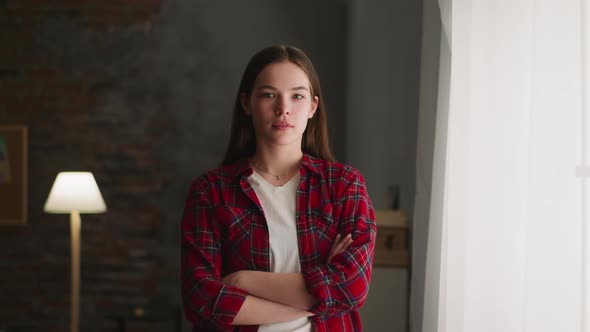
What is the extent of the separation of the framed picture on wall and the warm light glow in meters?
0.97

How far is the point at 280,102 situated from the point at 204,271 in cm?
43

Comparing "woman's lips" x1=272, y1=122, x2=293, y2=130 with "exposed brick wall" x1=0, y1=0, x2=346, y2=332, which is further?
"exposed brick wall" x1=0, y1=0, x2=346, y2=332

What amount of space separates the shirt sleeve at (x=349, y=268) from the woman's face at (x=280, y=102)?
21 centimetres


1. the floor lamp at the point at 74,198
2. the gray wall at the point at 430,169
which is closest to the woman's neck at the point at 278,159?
the gray wall at the point at 430,169

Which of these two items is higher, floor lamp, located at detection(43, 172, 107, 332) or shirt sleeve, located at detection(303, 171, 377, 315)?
shirt sleeve, located at detection(303, 171, 377, 315)

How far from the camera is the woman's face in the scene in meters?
1.55

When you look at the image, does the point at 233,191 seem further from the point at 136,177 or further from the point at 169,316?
the point at 136,177

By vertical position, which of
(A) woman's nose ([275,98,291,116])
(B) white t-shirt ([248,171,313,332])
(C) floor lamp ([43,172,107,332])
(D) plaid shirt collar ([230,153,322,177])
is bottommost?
(C) floor lamp ([43,172,107,332])

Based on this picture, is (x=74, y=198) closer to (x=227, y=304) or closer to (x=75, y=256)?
(x=75, y=256)

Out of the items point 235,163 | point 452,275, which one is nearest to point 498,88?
point 452,275

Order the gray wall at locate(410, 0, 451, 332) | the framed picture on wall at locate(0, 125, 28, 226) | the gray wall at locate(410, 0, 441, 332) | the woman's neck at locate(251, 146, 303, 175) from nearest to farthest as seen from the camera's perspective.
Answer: the woman's neck at locate(251, 146, 303, 175)
the gray wall at locate(410, 0, 451, 332)
the gray wall at locate(410, 0, 441, 332)
the framed picture on wall at locate(0, 125, 28, 226)

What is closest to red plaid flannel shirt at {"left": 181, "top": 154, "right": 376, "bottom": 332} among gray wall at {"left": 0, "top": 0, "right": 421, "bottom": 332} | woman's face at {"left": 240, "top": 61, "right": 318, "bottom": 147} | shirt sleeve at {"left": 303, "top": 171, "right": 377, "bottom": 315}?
shirt sleeve at {"left": 303, "top": 171, "right": 377, "bottom": 315}

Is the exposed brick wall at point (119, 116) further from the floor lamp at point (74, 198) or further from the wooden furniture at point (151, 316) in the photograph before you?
the floor lamp at point (74, 198)

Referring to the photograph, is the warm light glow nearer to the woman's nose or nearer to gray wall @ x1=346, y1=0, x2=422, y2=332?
gray wall @ x1=346, y1=0, x2=422, y2=332
